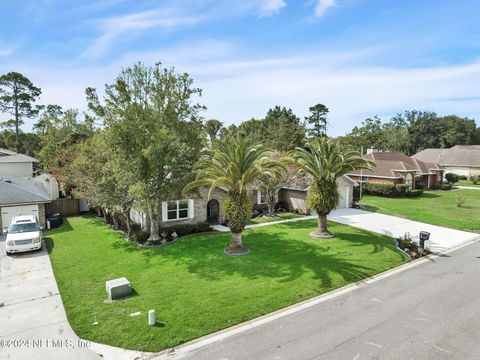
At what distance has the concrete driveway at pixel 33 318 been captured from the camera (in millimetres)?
8812

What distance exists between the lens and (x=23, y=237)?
17188 mm

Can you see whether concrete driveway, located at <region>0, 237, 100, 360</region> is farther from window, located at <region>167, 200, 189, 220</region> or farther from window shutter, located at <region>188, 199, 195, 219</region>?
window shutter, located at <region>188, 199, 195, 219</region>

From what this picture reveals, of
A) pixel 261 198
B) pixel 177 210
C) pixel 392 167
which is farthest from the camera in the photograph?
pixel 392 167

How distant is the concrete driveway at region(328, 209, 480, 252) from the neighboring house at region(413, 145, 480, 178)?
38663 mm

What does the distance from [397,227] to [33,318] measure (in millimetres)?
22889

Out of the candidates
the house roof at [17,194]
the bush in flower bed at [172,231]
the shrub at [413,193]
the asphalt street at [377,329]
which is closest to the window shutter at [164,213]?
the bush in flower bed at [172,231]

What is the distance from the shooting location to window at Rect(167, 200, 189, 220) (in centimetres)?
2200

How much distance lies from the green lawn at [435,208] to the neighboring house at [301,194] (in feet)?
6.94

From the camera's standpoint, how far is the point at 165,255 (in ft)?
55.0

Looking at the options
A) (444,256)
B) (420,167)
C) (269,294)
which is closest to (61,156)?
(269,294)

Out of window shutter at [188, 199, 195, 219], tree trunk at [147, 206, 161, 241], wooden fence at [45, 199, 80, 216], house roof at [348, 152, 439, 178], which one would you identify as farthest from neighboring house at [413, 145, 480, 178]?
wooden fence at [45, 199, 80, 216]

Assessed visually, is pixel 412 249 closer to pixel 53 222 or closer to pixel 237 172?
pixel 237 172

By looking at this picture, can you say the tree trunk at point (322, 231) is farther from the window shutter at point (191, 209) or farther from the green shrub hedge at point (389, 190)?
A: the green shrub hedge at point (389, 190)

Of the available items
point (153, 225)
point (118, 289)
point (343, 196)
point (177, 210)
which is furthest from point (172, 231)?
point (343, 196)
